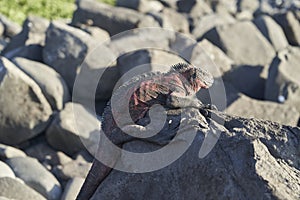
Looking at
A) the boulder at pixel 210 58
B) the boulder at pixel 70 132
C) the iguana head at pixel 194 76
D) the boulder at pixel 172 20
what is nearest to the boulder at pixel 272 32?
the boulder at pixel 172 20

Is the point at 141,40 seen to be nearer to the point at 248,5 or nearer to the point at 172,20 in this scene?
the point at 172,20

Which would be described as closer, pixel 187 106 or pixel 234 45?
pixel 187 106

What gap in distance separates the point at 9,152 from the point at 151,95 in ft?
11.1

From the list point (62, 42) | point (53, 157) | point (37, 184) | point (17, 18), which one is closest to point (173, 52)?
point (62, 42)

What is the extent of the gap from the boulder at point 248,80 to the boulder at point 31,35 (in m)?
2.85

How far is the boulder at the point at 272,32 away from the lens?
1241 centimetres

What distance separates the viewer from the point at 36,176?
6.83 m

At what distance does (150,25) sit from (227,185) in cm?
770

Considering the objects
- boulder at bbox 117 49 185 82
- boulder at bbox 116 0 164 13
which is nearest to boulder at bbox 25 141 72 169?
boulder at bbox 117 49 185 82

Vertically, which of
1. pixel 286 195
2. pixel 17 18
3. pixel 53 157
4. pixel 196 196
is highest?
pixel 286 195

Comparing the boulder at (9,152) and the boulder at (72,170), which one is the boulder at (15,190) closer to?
the boulder at (72,170)

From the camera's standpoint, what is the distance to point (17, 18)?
14055 mm

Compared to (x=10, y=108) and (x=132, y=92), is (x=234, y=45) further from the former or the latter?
(x=132, y=92)

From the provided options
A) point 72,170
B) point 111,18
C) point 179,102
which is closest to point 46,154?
point 72,170
